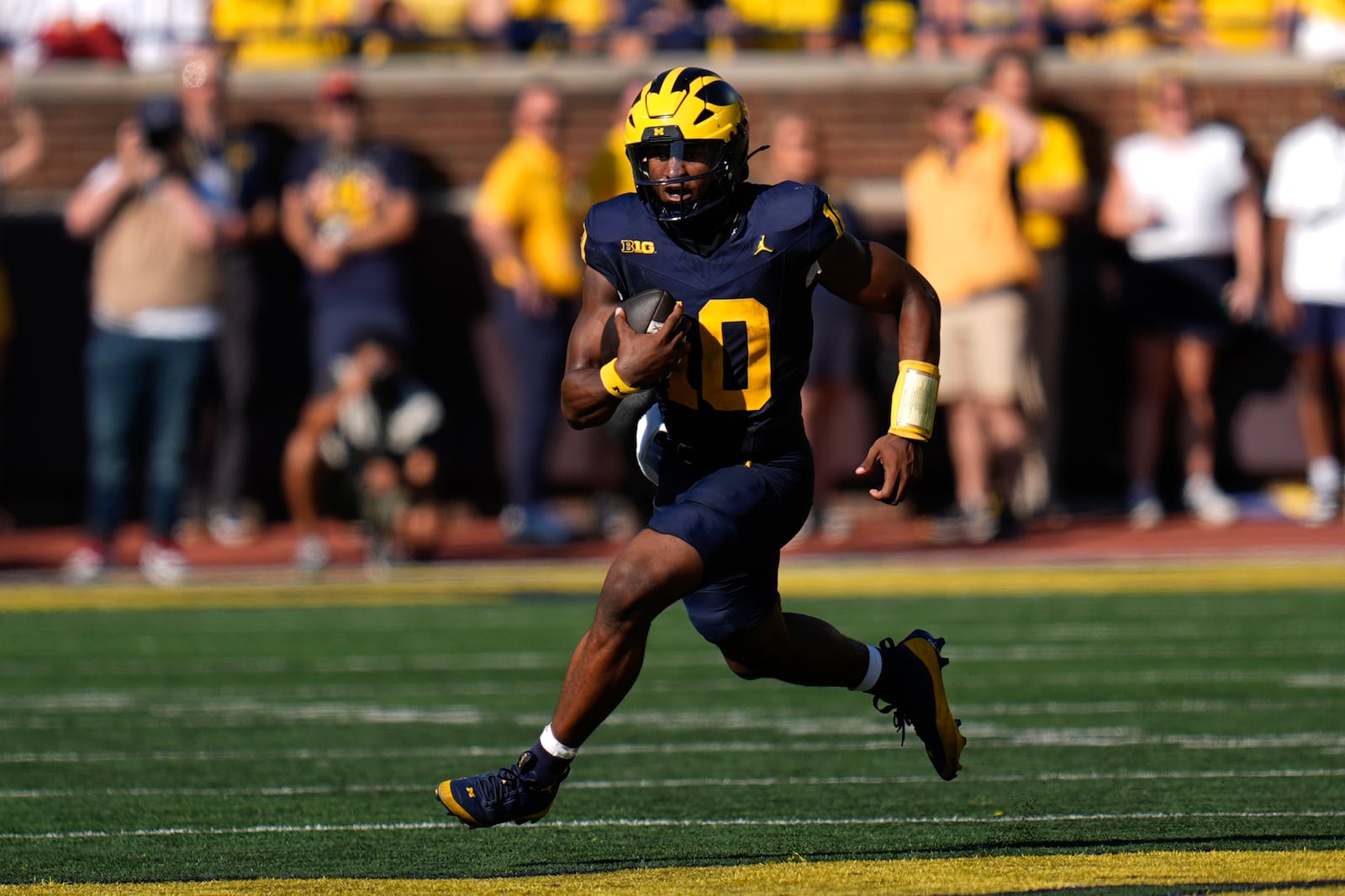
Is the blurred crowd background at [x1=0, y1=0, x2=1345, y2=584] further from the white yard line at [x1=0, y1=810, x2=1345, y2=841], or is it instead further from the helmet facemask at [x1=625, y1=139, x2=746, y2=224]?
the helmet facemask at [x1=625, y1=139, x2=746, y2=224]

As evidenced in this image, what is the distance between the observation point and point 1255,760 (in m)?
6.32

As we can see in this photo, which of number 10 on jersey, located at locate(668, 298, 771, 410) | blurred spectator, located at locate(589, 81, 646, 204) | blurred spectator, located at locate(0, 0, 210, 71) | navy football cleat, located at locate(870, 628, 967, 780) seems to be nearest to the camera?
number 10 on jersey, located at locate(668, 298, 771, 410)

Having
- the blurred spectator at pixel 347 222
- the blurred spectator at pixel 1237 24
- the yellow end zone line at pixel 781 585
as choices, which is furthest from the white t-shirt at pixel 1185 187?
the blurred spectator at pixel 347 222

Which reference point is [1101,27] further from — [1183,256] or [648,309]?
[648,309]

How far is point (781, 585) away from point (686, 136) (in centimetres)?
593

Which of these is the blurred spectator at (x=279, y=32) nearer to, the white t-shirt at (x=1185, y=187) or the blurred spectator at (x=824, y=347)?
the blurred spectator at (x=824, y=347)

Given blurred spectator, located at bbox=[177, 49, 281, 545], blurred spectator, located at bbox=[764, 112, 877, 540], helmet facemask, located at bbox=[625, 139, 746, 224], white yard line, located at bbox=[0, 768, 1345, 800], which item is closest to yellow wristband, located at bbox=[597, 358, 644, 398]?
helmet facemask, located at bbox=[625, 139, 746, 224]

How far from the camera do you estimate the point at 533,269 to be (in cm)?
1311

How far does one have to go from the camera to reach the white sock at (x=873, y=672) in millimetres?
5695

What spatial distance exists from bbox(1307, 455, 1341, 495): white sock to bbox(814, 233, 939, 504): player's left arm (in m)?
8.31

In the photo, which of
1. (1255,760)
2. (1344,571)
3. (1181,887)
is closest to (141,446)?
(1344,571)

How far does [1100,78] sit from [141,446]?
21.8ft

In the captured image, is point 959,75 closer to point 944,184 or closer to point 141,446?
point 944,184

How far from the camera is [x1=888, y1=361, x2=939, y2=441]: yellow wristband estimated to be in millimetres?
5336
